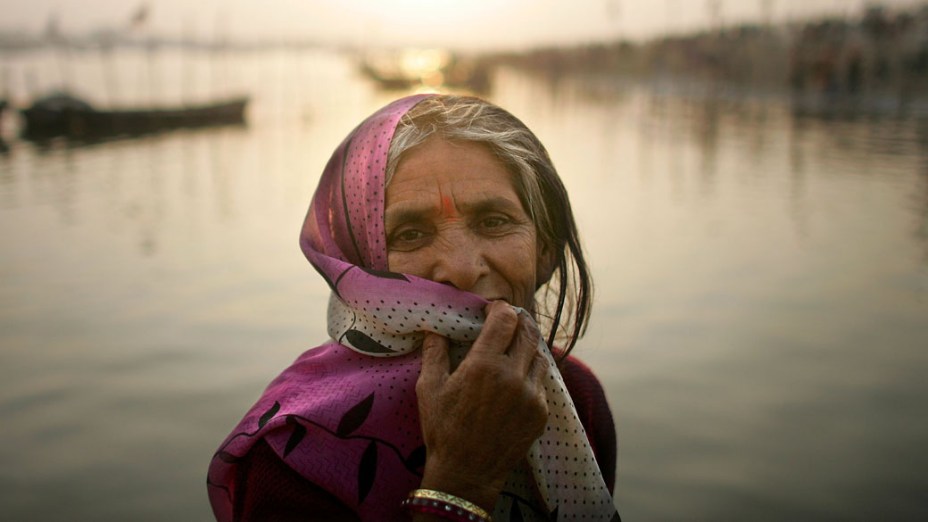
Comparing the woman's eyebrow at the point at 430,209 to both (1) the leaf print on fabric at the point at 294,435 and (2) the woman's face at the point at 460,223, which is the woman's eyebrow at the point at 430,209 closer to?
(2) the woman's face at the point at 460,223

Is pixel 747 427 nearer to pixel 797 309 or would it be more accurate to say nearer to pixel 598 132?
pixel 797 309

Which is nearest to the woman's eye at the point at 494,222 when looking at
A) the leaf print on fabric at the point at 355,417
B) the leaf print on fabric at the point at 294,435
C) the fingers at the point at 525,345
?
the fingers at the point at 525,345

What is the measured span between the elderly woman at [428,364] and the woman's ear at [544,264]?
0.03m

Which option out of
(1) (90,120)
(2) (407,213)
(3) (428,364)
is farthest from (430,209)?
(1) (90,120)

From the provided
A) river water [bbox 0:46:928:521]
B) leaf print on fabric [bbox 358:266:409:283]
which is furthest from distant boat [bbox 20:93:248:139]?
leaf print on fabric [bbox 358:266:409:283]

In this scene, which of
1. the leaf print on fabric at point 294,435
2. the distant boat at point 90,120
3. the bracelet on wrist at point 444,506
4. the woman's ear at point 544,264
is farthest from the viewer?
the distant boat at point 90,120

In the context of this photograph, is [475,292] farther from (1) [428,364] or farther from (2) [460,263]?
(1) [428,364]

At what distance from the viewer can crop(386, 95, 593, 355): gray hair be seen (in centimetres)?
134

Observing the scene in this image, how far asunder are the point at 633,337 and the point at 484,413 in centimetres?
374

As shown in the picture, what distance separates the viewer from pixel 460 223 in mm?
1289

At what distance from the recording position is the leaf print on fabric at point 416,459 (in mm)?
1247

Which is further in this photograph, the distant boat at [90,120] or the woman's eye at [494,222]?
the distant boat at [90,120]

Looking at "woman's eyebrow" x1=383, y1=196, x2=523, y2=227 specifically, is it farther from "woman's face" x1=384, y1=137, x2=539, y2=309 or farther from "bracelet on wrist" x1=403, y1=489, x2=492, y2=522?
"bracelet on wrist" x1=403, y1=489, x2=492, y2=522

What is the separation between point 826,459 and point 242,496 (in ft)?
8.83
